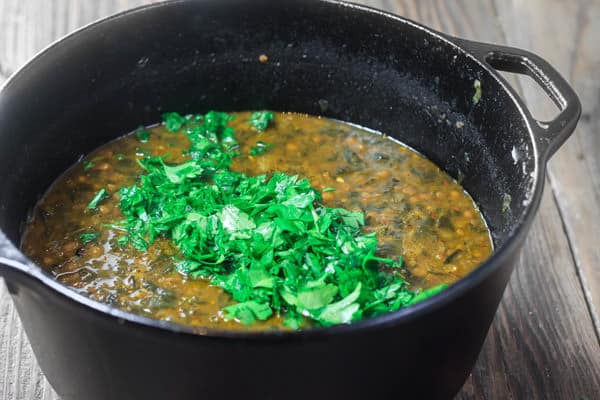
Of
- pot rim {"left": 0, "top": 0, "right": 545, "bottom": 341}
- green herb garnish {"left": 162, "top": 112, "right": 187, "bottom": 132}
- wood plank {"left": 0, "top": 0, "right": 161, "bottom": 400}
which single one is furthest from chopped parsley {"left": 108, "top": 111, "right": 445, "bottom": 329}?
wood plank {"left": 0, "top": 0, "right": 161, "bottom": 400}

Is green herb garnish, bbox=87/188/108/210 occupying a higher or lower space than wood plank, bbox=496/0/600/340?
higher

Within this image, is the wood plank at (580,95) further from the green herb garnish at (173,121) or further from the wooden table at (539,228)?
the green herb garnish at (173,121)

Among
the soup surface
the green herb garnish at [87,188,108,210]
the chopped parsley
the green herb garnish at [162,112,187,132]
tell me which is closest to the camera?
the chopped parsley

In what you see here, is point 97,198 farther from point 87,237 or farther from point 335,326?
point 335,326

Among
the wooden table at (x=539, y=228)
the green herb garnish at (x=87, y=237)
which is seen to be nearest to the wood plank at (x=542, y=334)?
the wooden table at (x=539, y=228)

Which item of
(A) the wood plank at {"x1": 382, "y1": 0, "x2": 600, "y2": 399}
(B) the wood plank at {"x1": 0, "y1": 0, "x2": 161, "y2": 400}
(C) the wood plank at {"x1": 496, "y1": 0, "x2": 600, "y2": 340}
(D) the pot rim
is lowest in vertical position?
(A) the wood plank at {"x1": 382, "y1": 0, "x2": 600, "y2": 399}

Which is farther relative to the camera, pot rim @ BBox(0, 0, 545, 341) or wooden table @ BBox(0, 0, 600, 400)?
wooden table @ BBox(0, 0, 600, 400)

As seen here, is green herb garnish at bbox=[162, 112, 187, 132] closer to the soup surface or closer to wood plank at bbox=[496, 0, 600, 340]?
the soup surface
